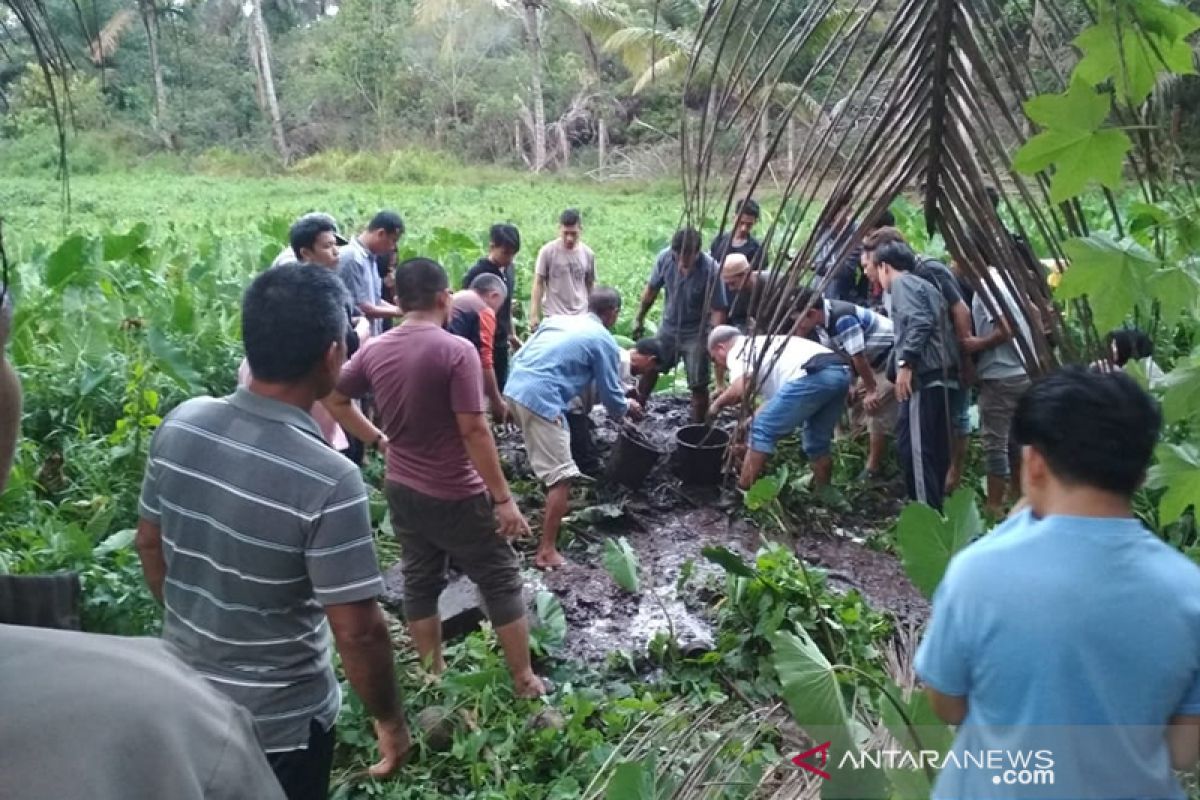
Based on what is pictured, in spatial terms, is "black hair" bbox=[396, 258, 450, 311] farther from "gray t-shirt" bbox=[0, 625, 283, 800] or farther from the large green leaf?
"gray t-shirt" bbox=[0, 625, 283, 800]

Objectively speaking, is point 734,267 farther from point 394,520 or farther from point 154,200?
point 154,200

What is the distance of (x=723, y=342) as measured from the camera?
5855mm

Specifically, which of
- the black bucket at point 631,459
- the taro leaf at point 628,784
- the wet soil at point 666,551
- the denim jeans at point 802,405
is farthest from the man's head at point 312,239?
the taro leaf at point 628,784

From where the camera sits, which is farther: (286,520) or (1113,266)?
(286,520)

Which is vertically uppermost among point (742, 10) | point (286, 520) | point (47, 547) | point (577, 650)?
point (742, 10)

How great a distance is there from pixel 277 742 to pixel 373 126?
28542 millimetres

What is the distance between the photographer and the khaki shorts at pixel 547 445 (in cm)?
518

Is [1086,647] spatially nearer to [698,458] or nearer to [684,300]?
[698,458]

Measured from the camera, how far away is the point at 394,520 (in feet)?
13.6

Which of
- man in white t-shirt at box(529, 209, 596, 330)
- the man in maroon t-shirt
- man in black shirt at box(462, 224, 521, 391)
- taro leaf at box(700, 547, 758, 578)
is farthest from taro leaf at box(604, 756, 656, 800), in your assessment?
man in white t-shirt at box(529, 209, 596, 330)

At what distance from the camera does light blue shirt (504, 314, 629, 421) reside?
515 cm

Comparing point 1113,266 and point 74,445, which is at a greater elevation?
point 1113,266

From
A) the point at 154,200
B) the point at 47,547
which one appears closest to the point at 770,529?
the point at 47,547

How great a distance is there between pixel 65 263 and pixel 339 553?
6077 millimetres
